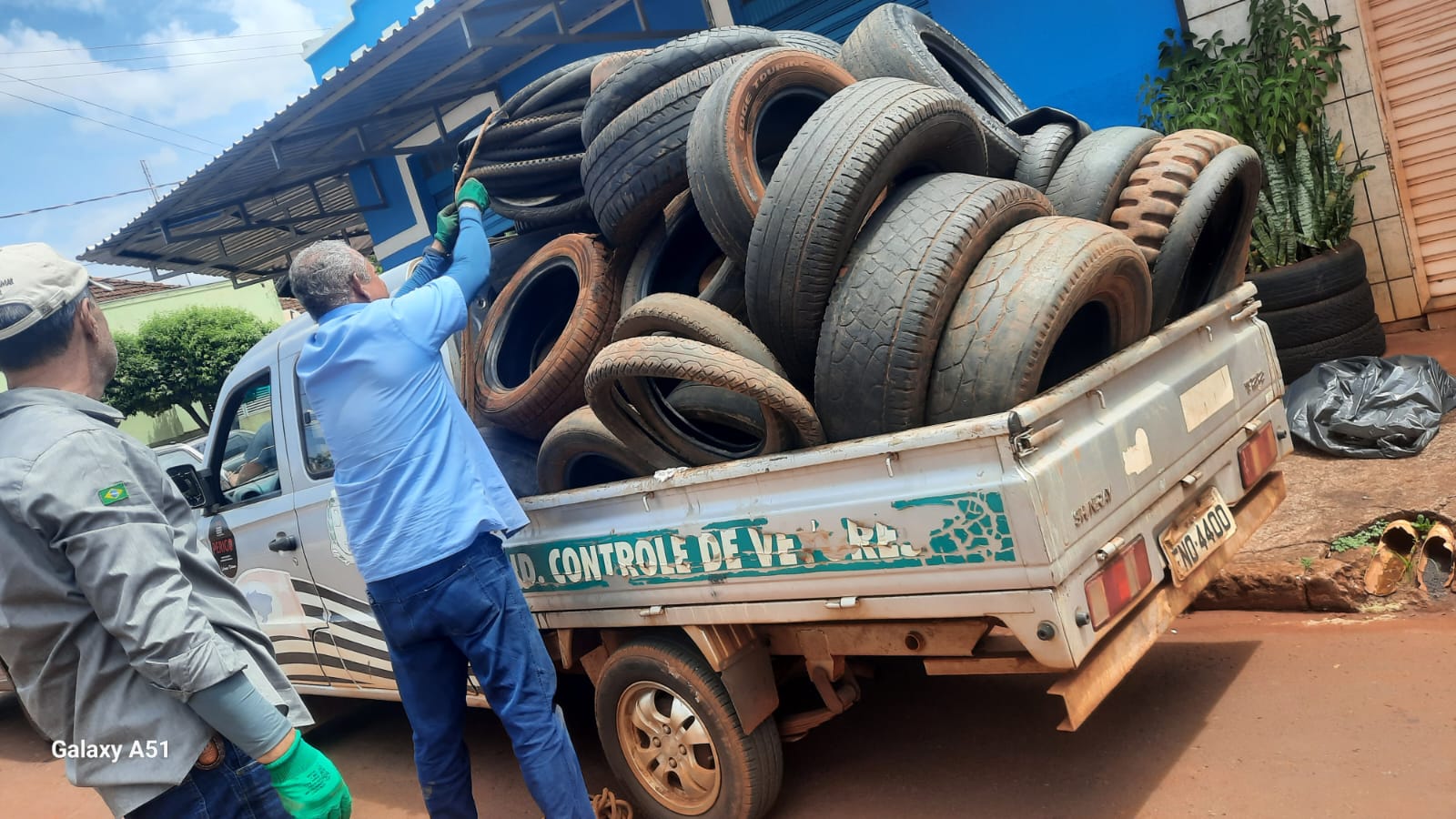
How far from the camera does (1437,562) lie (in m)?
3.68

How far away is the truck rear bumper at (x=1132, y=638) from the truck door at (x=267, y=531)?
3274 mm

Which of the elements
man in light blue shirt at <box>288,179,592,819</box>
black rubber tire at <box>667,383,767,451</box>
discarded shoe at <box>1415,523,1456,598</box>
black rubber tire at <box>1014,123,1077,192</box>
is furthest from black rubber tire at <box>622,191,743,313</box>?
discarded shoe at <box>1415,523,1456,598</box>

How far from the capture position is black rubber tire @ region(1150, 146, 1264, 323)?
3.28m

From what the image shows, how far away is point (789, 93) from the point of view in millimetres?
3381

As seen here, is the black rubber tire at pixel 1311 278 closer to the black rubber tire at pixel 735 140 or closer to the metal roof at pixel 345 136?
the black rubber tire at pixel 735 140

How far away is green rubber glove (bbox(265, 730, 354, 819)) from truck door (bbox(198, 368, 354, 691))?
250 centimetres

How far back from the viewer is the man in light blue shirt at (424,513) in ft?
9.42

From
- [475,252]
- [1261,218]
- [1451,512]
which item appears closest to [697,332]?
[475,252]

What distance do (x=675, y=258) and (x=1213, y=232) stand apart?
212 centimetres

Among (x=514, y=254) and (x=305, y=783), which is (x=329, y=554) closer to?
(x=514, y=254)

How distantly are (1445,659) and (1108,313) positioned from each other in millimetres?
1664

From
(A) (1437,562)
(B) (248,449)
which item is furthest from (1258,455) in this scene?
(B) (248,449)

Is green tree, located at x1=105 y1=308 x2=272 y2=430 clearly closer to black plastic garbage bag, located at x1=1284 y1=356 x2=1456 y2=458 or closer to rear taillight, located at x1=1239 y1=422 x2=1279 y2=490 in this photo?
black plastic garbage bag, located at x1=1284 y1=356 x2=1456 y2=458

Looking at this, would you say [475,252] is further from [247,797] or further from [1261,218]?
[1261,218]
